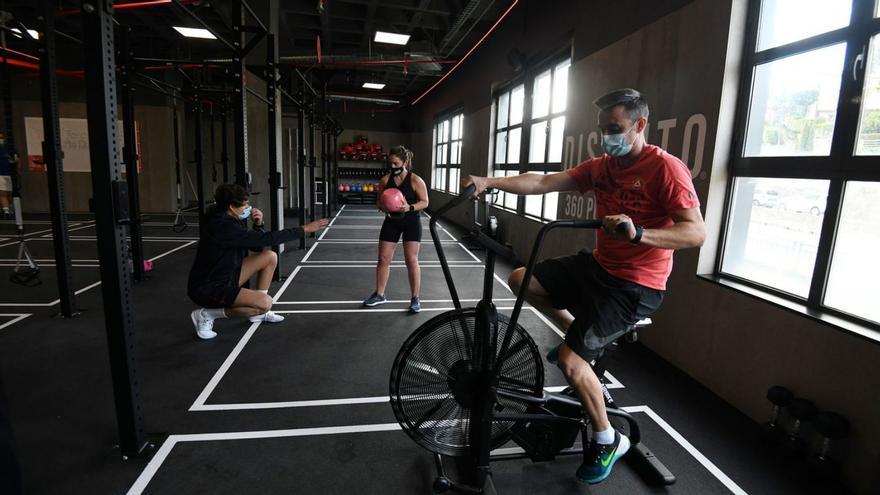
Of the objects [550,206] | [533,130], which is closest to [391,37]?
[533,130]

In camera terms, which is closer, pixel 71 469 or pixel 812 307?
pixel 71 469

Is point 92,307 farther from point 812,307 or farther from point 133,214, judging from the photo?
point 812,307

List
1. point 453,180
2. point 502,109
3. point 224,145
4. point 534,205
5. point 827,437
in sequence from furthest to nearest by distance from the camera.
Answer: point 453,180, point 502,109, point 224,145, point 534,205, point 827,437

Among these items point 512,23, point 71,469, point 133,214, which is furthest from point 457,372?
point 512,23

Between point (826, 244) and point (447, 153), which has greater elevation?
point (447, 153)

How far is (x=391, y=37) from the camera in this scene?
817 centimetres

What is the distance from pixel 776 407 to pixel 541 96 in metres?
5.00

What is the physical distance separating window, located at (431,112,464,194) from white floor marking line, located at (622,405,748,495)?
27.7 ft

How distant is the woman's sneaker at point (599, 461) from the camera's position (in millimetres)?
1923

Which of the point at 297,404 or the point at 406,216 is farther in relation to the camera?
the point at 406,216

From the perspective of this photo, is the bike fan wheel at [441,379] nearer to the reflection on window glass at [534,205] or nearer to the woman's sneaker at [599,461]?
the woman's sneaker at [599,461]

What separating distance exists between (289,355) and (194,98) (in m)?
5.65

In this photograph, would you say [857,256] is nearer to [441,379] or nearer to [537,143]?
[441,379]

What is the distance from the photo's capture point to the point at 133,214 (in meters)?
5.02
